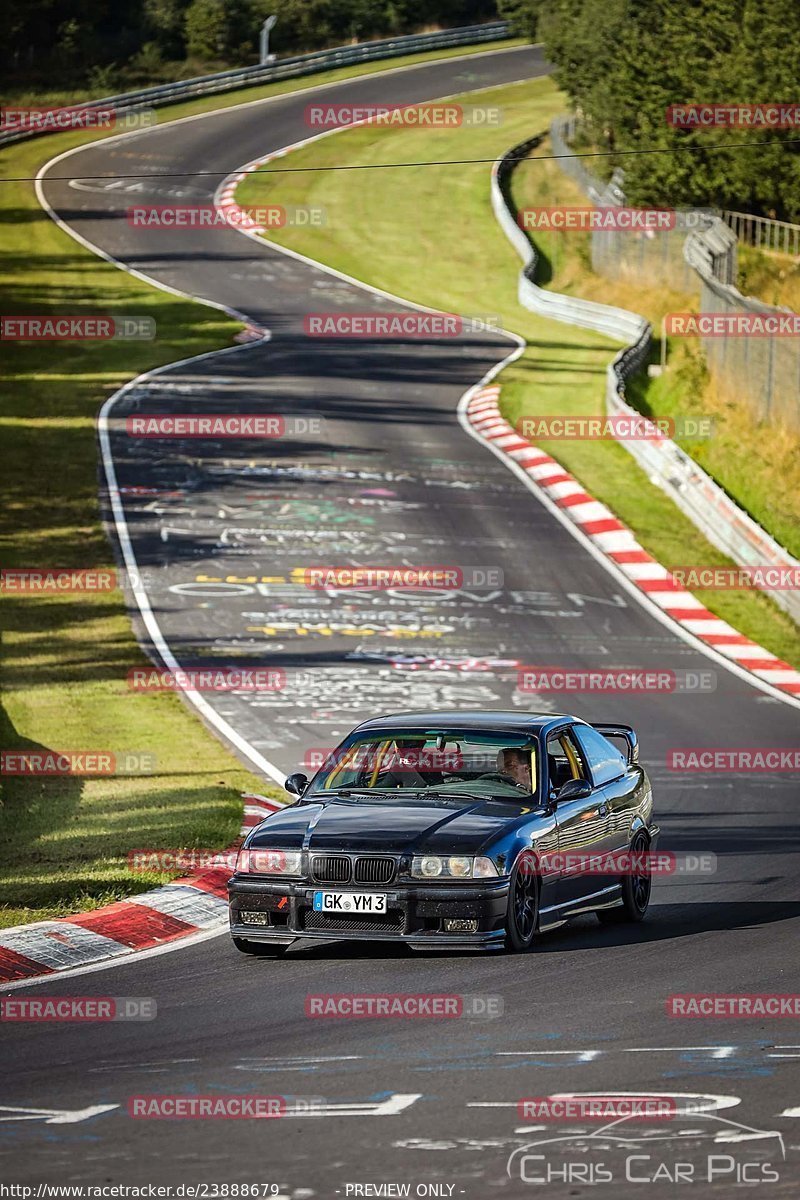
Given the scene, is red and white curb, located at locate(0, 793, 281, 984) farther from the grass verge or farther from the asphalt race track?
the grass verge

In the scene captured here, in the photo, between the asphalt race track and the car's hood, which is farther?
the car's hood

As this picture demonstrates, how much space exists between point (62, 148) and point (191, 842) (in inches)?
2530

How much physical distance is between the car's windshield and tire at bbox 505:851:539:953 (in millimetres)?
746

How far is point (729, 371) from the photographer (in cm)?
3728

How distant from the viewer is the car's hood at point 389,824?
10234mm

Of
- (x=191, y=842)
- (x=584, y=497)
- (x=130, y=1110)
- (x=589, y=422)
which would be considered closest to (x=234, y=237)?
(x=589, y=422)

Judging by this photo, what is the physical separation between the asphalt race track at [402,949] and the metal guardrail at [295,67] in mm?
29012

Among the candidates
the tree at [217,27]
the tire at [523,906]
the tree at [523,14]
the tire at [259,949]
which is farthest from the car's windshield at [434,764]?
the tree at [217,27]

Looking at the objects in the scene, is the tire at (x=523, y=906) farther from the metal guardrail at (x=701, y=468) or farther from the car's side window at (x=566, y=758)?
the metal guardrail at (x=701, y=468)

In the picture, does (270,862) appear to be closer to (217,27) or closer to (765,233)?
(765,233)

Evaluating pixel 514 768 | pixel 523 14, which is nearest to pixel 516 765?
pixel 514 768

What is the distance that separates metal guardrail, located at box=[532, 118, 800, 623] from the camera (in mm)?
28817

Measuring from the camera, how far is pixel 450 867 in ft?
33.2

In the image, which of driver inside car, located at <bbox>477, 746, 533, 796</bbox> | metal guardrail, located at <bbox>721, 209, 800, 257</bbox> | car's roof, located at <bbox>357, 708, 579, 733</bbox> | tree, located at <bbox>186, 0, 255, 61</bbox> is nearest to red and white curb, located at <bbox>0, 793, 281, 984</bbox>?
car's roof, located at <bbox>357, 708, 579, 733</bbox>
